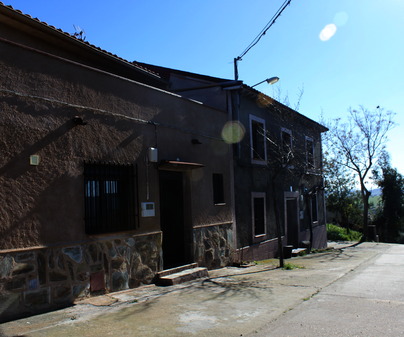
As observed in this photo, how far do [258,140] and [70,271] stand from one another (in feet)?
29.1

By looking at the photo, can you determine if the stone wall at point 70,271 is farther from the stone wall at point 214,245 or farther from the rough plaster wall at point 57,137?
the stone wall at point 214,245

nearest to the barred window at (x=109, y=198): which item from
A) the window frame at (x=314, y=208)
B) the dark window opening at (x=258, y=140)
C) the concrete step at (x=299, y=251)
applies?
the dark window opening at (x=258, y=140)

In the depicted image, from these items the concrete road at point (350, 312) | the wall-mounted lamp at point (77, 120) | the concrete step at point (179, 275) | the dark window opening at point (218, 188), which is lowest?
the concrete road at point (350, 312)

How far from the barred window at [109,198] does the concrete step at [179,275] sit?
4.12 ft

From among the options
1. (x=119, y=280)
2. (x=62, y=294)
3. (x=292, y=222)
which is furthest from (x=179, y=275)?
(x=292, y=222)

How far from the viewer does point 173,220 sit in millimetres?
9453

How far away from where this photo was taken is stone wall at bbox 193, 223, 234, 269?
9600 mm

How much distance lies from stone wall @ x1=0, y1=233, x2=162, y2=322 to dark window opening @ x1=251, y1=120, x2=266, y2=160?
247 inches

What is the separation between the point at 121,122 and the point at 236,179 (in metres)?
5.06

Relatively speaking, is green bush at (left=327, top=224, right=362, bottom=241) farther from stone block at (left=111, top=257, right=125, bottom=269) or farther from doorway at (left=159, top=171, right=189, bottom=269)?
stone block at (left=111, top=257, right=125, bottom=269)

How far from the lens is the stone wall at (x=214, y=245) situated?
31.5 feet

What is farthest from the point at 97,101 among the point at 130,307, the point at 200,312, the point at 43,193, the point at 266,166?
the point at 266,166

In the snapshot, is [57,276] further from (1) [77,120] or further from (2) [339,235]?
(2) [339,235]

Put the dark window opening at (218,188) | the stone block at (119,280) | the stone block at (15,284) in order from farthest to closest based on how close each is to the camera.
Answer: the dark window opening at (218,188) < the stone block at (119,280) < the stone block at (15,284)
